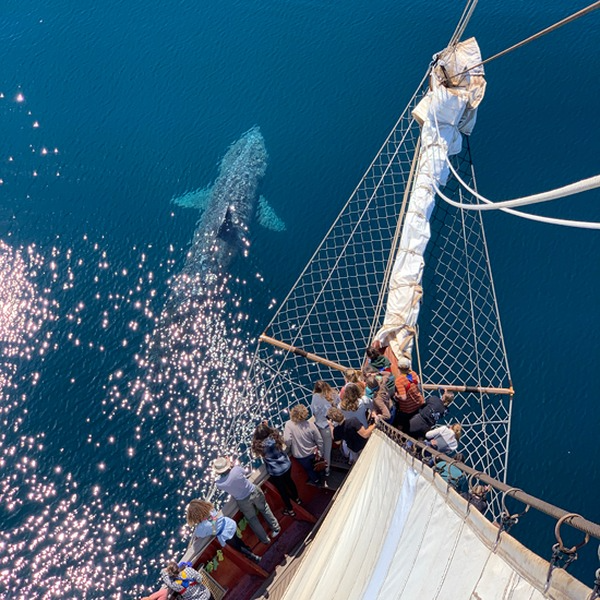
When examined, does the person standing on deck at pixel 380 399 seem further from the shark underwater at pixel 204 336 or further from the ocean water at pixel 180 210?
the shark underwater at pixel 204 336

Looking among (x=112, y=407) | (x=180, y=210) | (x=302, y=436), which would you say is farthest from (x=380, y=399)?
(x=180, y=210)

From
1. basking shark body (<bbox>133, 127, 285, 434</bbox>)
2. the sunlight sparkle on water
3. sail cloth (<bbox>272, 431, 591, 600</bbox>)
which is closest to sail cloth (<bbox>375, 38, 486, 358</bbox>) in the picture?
sail cloth (<bbox>272, 431, 591, 600</bbox>)

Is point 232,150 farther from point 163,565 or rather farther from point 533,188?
point 163,565

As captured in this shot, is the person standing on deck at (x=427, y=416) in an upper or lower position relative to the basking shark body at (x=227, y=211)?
lower

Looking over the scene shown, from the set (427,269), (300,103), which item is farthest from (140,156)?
(427,269)

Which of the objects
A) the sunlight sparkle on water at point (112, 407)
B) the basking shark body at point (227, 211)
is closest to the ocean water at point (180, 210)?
the sunlight sparkle on water at point (112, 407)

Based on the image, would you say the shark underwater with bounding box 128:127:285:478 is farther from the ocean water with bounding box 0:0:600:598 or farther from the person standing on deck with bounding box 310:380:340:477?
the person standing on deck with bounding box 310:380:340:477
